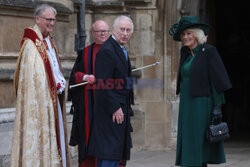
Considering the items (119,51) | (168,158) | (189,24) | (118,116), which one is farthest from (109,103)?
(168,158)

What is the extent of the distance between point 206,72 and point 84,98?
1.46 metres

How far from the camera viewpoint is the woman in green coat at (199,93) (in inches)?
209

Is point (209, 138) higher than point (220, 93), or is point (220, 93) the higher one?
point (220, 93)

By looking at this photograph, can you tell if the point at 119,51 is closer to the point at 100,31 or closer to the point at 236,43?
the point at 100,31

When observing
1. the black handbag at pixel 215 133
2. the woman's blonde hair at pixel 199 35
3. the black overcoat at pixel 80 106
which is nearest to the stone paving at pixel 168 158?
the black overcoat at pixel 80 106

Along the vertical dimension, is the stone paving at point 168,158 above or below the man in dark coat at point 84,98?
below

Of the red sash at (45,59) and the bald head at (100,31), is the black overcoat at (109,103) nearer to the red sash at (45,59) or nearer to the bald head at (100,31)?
the red sash at (45,59)

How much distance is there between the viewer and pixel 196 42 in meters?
5.45

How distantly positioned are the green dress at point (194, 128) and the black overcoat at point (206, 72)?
0.19ft

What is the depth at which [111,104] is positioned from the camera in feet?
16.5

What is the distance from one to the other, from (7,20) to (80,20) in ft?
3.78

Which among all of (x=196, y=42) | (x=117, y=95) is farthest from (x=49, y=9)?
(x=196, y=42)

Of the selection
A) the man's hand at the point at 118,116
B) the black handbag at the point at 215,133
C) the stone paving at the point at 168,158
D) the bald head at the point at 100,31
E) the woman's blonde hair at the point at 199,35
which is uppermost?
the bald head at the point at 100,31

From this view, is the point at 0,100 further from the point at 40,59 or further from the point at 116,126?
the point at 116,126
